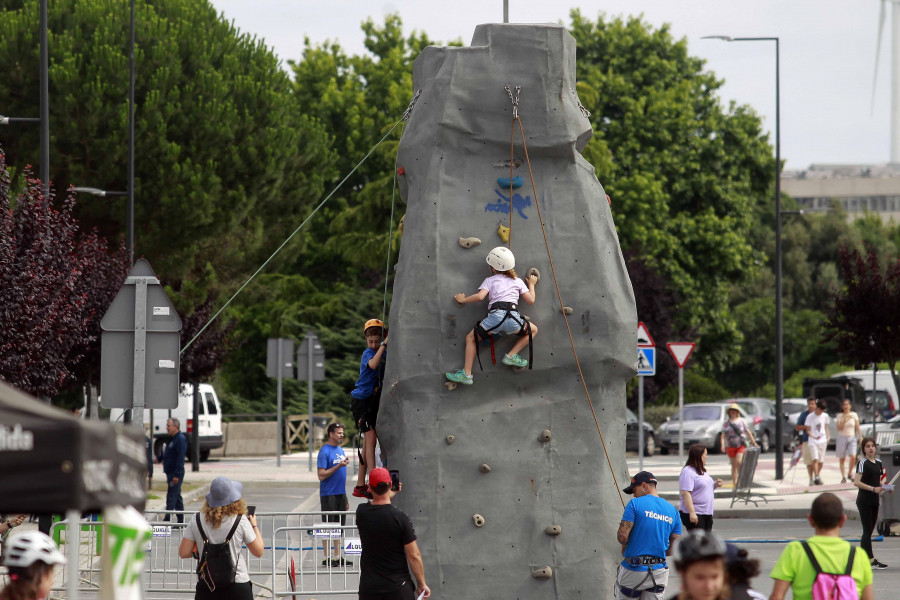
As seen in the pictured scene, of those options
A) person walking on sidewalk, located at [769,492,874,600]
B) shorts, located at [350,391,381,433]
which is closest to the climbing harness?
shorts, located at [350,391,381,433]

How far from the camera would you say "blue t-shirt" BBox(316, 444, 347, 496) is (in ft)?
55.0

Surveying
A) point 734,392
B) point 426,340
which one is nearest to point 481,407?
point 426,340

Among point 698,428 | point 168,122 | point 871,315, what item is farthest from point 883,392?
→ point 168,122

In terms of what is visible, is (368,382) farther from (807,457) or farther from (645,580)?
(807,457)

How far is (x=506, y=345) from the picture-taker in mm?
11094

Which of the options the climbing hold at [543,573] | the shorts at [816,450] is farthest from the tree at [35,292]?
the shorts at [816,450]

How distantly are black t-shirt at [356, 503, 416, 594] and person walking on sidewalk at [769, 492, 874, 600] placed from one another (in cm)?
289

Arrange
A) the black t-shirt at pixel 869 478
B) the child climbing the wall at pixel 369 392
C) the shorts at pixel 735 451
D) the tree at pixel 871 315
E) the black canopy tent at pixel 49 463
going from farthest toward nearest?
the tree at pixel 871 315
the shorts at pixel 735 451
the black t-shirt at pixel 869 478
the child climbing the wall at pixel 369 392
the black canopy tent at pixel 49 463

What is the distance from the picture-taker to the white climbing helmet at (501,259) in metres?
11.0

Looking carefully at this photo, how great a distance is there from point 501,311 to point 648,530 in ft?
7.25

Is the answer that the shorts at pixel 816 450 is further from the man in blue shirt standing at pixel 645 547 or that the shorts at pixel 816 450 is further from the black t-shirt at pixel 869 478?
the man in blue shirt standing at pixel 645 547

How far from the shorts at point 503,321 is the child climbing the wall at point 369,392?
1145 mm

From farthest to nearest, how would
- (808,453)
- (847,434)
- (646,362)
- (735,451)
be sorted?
(808,453)
(847,434)
(735,451)
(646,362)

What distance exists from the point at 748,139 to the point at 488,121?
36.4 meters
